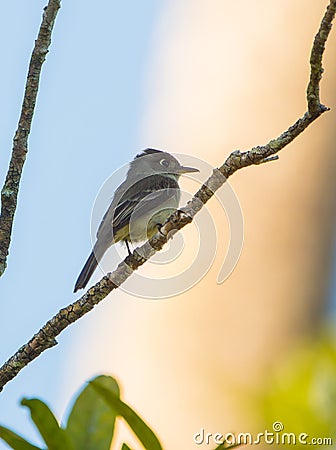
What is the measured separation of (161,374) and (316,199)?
1.14 metres

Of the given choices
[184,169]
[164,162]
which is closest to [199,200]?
[184,169]

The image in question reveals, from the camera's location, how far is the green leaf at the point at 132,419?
1689 millimetres

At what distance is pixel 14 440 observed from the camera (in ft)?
5.40

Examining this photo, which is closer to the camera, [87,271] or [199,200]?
[199,200]

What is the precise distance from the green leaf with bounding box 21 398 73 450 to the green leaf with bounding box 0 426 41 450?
37mm

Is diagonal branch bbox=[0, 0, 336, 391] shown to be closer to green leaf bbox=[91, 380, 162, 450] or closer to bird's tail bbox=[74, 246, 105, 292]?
green leaf bbox=[91, 380, 162, 450]

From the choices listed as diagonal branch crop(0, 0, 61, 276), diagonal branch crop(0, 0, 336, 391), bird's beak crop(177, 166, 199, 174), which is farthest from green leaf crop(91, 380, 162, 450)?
bird's beak crop(177, 166, 199, 174)

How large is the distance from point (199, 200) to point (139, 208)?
7.44 feet

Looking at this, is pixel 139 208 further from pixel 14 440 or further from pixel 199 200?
pixel 14 440

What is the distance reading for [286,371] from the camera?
6.36 ft

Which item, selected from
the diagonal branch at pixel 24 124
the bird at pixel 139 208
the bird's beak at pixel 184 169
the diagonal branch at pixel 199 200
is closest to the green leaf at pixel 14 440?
the diagonal branch at pixel 199 200

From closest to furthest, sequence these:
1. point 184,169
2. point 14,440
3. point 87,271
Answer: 1. point 14,440
2. point 87,271
3. point 184,169

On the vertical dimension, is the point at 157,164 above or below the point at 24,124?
above

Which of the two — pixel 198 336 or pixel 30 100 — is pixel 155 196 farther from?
pixel 30 100
